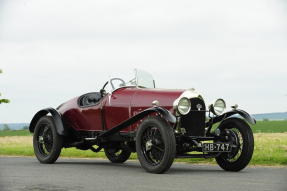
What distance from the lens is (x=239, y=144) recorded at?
8977 millimetres

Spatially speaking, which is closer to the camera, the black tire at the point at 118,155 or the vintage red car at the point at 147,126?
the vintage red car at the point at 147,126

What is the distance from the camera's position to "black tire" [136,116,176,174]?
7.89 m

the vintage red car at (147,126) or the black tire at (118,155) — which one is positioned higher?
the vintage red car at (147,126)

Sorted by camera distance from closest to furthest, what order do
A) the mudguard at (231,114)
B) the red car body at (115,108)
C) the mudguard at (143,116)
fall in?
the mudguard at (143,116), the red car body at (115,108), the mudguard at (231,114)

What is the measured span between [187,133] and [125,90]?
1.74 m

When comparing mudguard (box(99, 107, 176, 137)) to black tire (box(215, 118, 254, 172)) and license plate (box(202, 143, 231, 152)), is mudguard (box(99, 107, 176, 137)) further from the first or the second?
black tire (box(215, 118, 254, 172))

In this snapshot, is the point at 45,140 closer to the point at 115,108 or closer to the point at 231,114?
the point at 115,108

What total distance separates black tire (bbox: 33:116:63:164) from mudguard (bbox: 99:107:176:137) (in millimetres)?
1207

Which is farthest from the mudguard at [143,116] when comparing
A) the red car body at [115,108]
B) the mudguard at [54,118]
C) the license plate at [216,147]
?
the mudguard at [54,118]

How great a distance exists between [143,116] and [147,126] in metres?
0.42

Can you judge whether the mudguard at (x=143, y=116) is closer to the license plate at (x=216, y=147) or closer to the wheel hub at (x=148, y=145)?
the wheel hub at (x=148, y=145)

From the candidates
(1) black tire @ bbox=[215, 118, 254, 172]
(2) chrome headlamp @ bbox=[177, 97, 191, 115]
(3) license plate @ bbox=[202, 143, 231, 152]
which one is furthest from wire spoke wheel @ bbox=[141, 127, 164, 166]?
(1) black tire @ bbox=[215, 118, 254, 172]

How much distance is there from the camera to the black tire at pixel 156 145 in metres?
7.89

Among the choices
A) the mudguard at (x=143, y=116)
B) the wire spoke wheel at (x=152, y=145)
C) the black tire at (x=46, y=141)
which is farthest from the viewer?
the black tire at (x=46, y=141)
